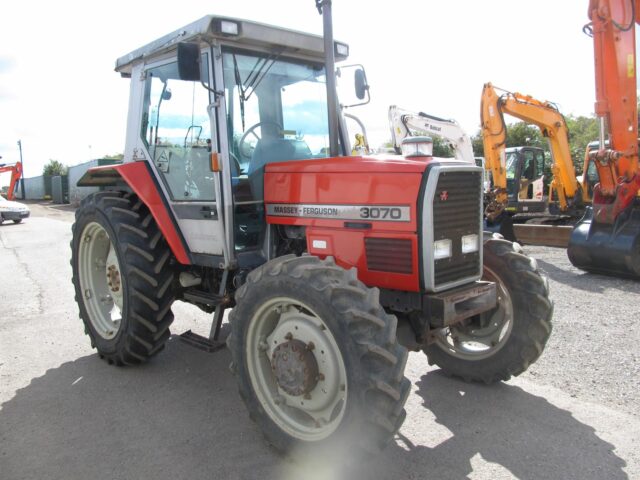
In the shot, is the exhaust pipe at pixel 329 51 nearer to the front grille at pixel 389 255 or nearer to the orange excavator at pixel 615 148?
the front grille at pixel 389 255

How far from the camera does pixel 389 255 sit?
320 centimetres

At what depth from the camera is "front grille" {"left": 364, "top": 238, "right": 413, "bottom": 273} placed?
3143mm

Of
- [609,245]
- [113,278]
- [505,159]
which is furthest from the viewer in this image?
[505,159]

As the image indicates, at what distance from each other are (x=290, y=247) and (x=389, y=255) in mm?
959

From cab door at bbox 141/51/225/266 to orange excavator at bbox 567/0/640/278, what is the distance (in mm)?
6019

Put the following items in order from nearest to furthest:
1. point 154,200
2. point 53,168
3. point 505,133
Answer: point 154,200
point 505,133
point 53,168

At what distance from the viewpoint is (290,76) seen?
4.23 metres

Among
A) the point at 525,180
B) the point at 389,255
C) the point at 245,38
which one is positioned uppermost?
the point at 245,38

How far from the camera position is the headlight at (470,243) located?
3.43 meters

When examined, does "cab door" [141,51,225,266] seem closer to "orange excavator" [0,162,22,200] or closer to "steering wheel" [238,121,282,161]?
"steering wheel" [238,121,282,161]

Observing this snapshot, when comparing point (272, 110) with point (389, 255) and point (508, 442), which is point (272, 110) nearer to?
point (389, 255)

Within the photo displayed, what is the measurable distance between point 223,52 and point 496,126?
8.61 m

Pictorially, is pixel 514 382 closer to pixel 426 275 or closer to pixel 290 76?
pixel 426 275

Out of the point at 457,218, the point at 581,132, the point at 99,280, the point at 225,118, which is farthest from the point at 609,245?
the point at 581,132
